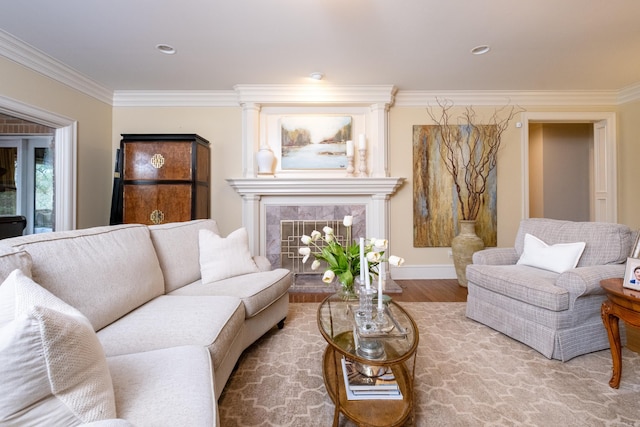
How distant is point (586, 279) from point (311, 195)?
2694 mm

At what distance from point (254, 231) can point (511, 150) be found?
11.6ft

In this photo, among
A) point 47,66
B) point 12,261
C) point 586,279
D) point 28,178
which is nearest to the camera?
point 12,261

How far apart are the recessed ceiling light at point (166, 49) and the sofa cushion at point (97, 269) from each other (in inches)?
71.9

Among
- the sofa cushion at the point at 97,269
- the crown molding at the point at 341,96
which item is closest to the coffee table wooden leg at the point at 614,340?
the sofa cushion at the point at 97,269

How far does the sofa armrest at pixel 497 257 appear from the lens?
2527 mm

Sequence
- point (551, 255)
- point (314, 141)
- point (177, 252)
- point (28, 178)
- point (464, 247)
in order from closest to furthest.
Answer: point (177, 252) < point (551, 255) < point (464, 247) < point (314, 141) < point (28, 178)

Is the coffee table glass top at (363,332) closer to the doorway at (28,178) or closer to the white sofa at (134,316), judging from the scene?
the white sofa at (134,316)

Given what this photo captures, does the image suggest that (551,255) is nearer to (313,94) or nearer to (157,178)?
(313,94)

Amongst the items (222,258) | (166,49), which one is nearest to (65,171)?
(166,49)

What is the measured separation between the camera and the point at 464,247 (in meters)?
3.42

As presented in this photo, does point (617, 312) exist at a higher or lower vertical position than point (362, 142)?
lower

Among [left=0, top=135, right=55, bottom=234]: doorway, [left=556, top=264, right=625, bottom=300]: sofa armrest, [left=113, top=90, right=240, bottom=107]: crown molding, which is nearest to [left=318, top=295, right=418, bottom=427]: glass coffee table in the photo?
[left=556, top=264, right=625, bottom=300]: sofa armrest

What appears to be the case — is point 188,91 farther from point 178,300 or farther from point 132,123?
point 178,300

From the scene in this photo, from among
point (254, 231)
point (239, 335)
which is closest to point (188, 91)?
point (254, 231)
